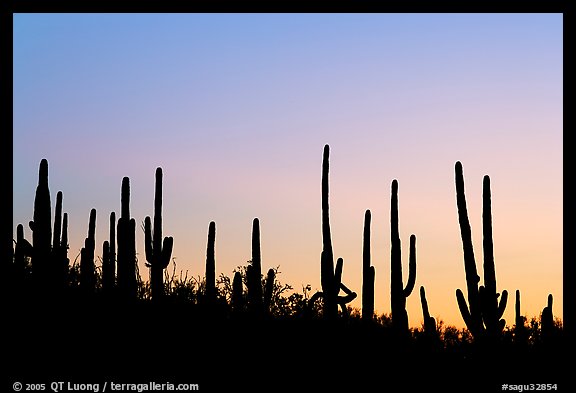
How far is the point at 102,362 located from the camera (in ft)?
53.7

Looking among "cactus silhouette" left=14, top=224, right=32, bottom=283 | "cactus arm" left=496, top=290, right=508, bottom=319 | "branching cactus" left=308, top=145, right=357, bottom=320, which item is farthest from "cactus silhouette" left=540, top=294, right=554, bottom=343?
"cactus silhouette" left=14, top=224, right=32, bottom=283

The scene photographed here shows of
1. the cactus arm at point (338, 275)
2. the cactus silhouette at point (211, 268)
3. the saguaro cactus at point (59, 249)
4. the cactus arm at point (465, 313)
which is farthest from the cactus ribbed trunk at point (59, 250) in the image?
the cactus arm at point (465, 313)

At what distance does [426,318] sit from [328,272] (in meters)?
2.45

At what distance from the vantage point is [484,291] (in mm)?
17969

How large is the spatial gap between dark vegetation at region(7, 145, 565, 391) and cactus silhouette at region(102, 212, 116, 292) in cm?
3

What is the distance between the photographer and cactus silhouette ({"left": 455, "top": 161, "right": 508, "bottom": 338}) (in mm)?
18031

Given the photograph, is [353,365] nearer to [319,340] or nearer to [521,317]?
[319,340]

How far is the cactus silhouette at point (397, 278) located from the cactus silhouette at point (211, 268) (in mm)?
3756

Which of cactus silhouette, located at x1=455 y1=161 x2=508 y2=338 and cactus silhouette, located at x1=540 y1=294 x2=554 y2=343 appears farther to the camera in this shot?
cactus silhouette, located at x1=540 y1=294 x2=554 y2=343

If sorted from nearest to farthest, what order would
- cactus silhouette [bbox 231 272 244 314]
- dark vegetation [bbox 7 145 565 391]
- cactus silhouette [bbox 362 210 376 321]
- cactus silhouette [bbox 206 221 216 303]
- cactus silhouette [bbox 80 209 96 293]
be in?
dark vegetation [bbox 7 145 565 391] → cactus silhouette [bbox 206 221 216 303] → cactus silhouette [bbox 231 272 244 314] → cactus silhouette [bbox 80 209 96 293] → cactus silhouette [bbox 362 210 376 321]

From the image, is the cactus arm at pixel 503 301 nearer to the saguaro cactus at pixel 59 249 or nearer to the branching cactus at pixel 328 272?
the branching cactus at pixel 328 272

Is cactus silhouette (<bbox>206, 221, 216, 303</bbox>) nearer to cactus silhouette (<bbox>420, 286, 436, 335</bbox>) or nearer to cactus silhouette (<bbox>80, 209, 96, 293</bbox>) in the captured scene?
cactus silhouette (<bbox>80, 209, 96, 293</bbox>)
